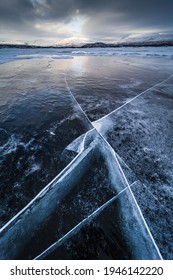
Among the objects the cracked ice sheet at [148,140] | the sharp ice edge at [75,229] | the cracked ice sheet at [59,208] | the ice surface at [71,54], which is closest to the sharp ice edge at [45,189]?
the cracked ice sheet at [59,208]

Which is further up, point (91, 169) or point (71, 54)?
point (71, 54)

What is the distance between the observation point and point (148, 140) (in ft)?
8.50

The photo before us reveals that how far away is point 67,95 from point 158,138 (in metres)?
3.34

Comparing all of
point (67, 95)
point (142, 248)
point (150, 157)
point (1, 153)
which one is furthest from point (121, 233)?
point (67, 95)

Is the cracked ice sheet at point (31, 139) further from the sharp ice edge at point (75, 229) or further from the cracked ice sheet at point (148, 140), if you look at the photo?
the cracked ice sheet at point (148, 140)

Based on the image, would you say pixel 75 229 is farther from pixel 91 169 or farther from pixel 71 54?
pixel 71 54

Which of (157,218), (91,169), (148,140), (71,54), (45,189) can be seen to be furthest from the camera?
(71,54)

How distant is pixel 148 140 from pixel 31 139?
6.99ft

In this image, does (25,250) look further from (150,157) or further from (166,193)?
(150,157)

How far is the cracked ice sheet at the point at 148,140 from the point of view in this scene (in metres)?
1.88

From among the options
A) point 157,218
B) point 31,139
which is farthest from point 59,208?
point 31,139

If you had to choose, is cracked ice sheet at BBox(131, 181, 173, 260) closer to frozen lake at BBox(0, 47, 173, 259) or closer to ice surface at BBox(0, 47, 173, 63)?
frozen lake at BBox(0, 47, 173, 259)

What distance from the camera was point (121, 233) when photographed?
1436 millimetres

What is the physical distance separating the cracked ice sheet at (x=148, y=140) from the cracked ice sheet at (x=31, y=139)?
75 cm
